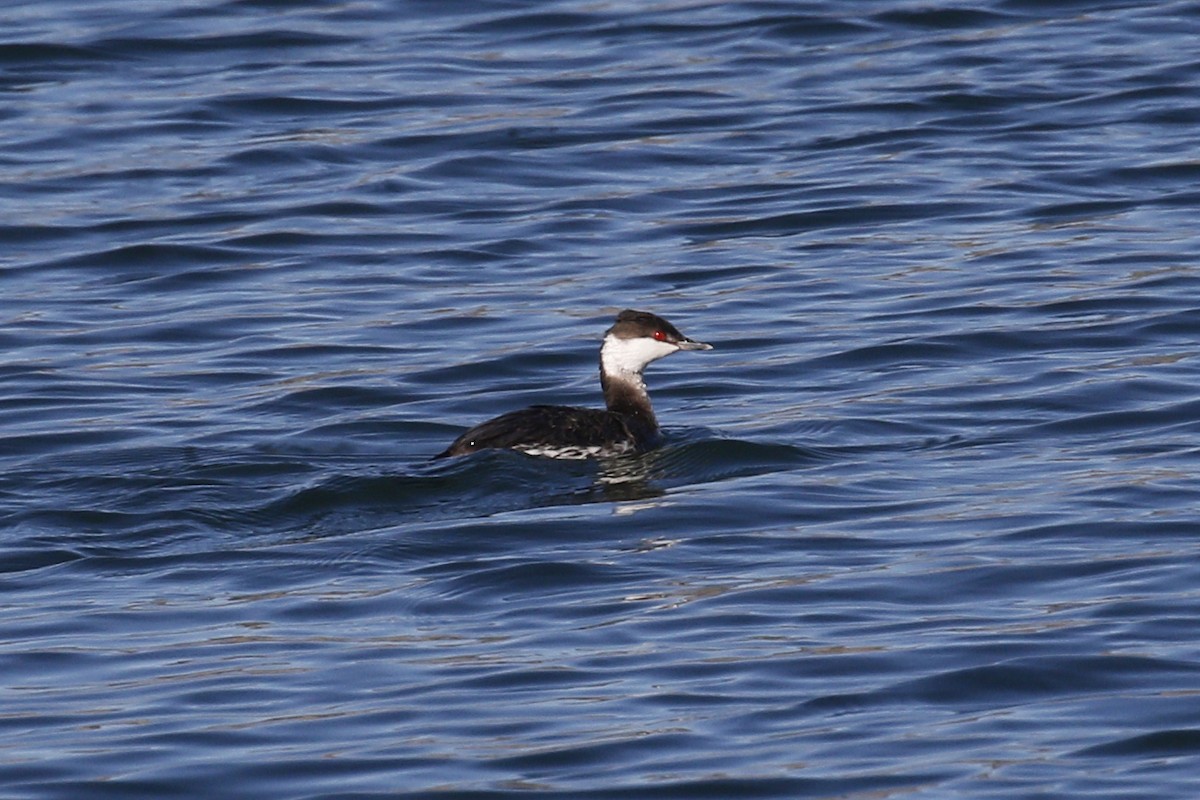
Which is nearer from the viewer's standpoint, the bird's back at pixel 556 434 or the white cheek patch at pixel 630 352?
the bird's back at pixel 556 434

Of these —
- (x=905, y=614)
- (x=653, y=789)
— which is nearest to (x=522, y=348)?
(x=905, y=614)

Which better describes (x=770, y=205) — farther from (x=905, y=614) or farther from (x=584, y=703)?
(x=584, y=703)

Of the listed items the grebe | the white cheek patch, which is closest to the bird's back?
the grebe

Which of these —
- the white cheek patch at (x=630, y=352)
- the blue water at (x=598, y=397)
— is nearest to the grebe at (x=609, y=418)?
the white cheek patch at (x=630, y=352)

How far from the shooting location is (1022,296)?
48.8 feet

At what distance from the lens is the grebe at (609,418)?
37.6ft

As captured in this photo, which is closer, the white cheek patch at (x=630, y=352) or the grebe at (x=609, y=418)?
the grebe at (x=609, y=418)

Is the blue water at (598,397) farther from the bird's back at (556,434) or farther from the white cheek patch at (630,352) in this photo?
the white cheek patch at (630,352)

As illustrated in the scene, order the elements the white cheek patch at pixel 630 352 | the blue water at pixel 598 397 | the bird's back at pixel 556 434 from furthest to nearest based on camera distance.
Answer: the white cheek patch at pixel 630 352
the bird's back at pixel 556 434
the blue water at pixel 598 397

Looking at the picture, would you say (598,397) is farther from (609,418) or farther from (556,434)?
(556,434)

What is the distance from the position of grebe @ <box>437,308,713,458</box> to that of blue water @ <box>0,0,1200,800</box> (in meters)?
0.13

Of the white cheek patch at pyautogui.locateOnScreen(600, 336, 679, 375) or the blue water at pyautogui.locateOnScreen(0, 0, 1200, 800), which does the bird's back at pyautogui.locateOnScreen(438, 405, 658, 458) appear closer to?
the blue water at pyautogui.locateOnScreen(0, 0, 1200, 800)

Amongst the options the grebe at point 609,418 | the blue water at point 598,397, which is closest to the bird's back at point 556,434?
the grebe at point 609,418

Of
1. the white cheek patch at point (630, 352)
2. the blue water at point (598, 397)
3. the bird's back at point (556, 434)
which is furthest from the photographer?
the white cheek patch at point (630, 352)
